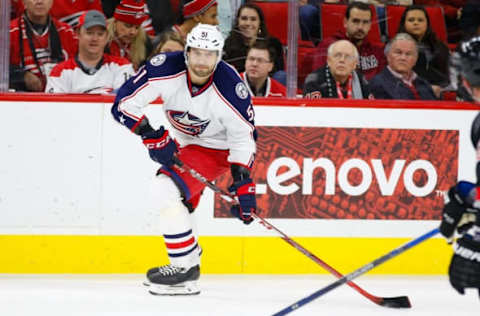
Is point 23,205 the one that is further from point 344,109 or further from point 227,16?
point 344,109

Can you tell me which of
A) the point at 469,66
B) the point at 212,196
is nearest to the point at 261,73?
the point at 212,196

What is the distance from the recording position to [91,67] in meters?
4.62

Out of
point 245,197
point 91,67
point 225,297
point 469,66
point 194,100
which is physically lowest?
point 225,297

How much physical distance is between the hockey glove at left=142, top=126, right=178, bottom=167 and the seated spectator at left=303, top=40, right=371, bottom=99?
102cm

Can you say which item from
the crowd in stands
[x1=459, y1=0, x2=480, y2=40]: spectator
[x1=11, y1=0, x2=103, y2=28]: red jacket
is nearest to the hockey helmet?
the crowd in stands

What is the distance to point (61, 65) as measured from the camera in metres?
4.59

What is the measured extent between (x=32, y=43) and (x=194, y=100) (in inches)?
38.5

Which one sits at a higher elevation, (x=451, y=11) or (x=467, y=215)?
(x=451, y=11)

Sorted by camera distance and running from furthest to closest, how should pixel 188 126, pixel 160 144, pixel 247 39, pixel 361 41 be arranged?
pixel 361 41, pixel 247 39, pixel 188 126, pixel 160 144

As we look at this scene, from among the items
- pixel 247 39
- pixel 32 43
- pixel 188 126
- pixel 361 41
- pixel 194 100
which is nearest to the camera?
pixel 194 100

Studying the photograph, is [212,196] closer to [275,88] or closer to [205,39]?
[275,88]

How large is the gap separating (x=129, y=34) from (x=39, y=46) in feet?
1.43

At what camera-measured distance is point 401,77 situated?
4.86 m

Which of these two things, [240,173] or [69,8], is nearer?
[240,173]
